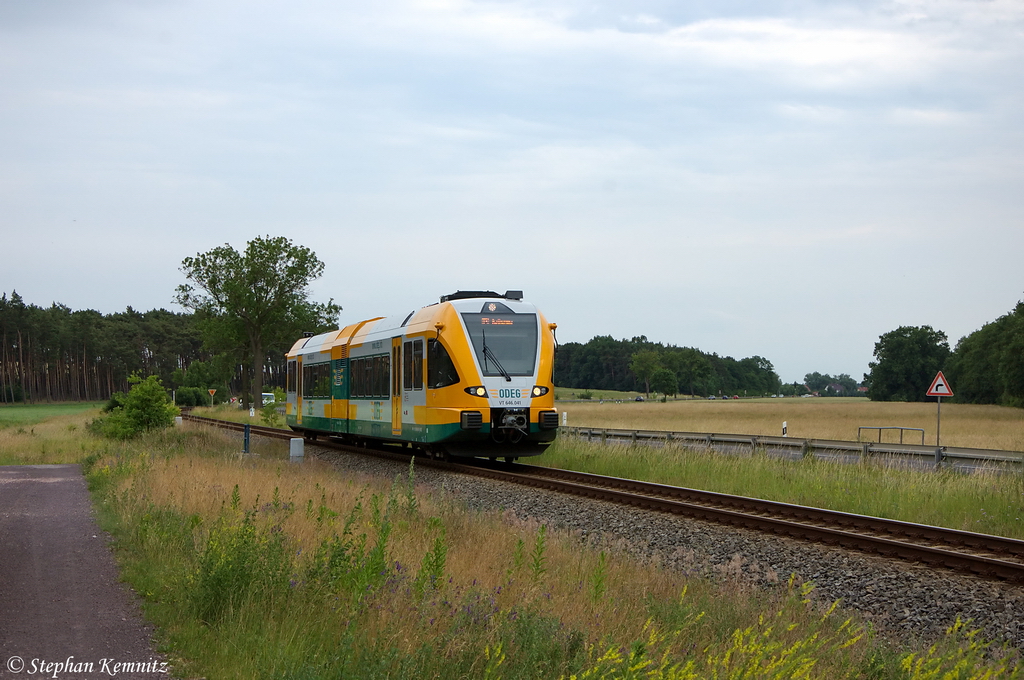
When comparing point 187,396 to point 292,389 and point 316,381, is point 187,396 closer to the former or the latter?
point 292,389

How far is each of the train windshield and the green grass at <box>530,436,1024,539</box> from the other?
9.00 feet

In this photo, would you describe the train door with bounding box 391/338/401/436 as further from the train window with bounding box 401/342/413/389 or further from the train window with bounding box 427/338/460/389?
the train window with bounding box 427/338/460/389

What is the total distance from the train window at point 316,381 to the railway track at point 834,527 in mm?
12287

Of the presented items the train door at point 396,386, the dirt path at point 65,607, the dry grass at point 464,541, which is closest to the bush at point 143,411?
the train door at point 396,386

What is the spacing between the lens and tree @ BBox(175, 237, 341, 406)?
6675 centimetres

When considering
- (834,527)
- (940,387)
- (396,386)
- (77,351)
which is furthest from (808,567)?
(77,351)

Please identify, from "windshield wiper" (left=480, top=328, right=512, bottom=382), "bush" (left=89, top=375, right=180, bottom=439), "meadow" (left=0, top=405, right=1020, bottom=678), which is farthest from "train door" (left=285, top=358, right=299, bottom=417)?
"meadow" (left=0, top=405, right=1020, bottom=678)

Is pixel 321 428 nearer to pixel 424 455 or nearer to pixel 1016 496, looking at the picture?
pixel 424 455

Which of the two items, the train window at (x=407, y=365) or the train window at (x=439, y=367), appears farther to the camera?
the train window at (x=407, y=365)

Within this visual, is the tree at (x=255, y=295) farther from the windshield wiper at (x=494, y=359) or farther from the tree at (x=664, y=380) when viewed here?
the tree at (x=664, y=380)

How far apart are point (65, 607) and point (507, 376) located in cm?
1247

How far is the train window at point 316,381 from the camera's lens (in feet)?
92.3

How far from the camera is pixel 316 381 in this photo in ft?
96.9

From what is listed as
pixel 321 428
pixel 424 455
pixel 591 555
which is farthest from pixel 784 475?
pixel 321 428
